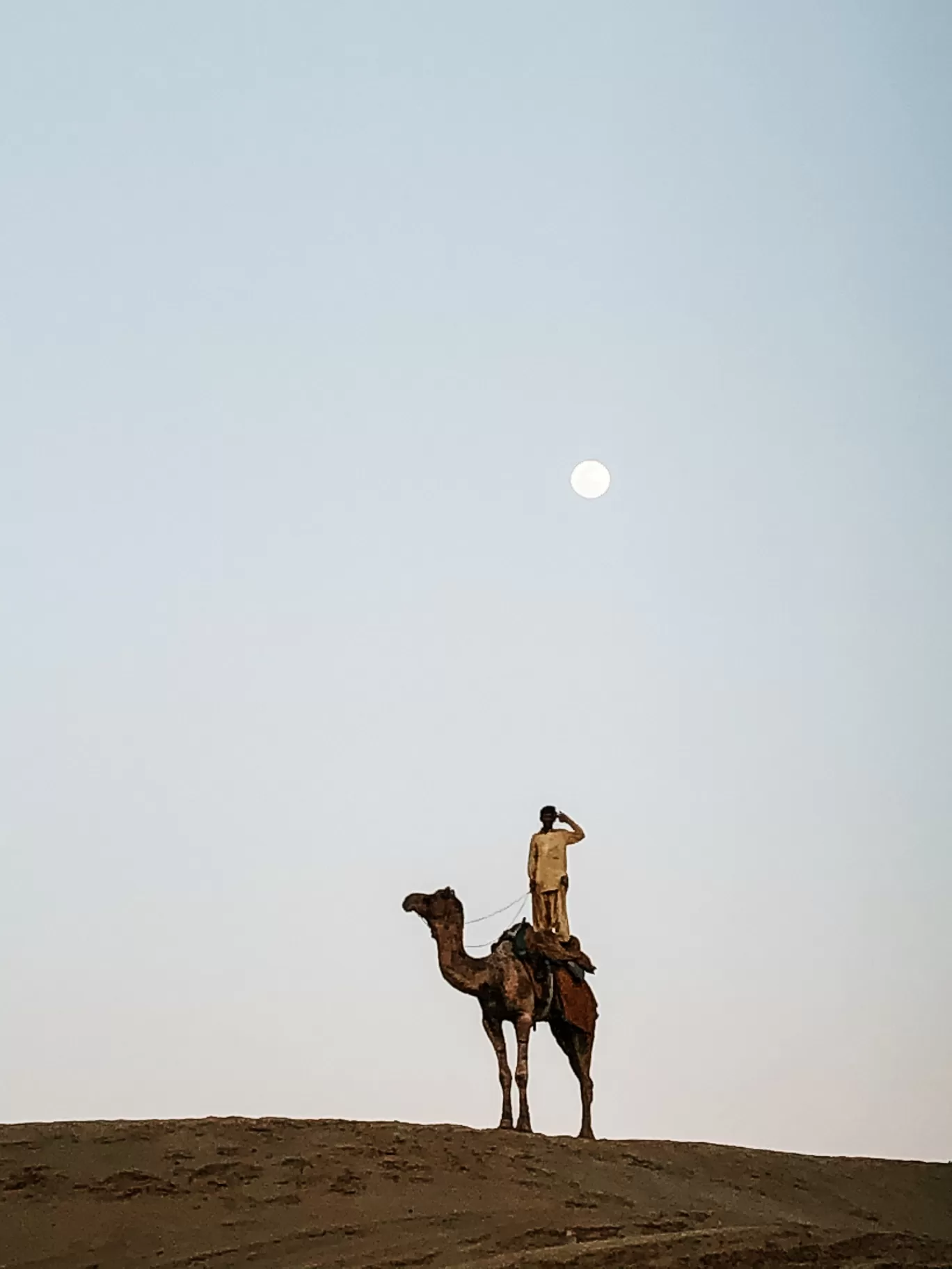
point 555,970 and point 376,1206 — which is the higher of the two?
point 555,970

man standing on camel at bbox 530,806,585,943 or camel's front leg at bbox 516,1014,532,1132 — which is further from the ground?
man standing on camel at bbox 530,806,585,943

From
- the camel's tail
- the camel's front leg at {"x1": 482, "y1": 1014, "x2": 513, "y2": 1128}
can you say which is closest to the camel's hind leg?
the camel's tail

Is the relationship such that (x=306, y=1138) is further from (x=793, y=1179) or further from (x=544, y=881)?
(x=793, y=1179)

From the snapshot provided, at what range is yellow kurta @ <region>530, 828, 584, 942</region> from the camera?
20.0 m

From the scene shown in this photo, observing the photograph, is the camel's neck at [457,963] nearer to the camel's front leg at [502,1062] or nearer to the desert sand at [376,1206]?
the camel's front leg at [502,1062]

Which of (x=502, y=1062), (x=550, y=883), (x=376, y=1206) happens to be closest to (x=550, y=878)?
(x=550, y=883)

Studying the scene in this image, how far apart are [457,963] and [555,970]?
130cm

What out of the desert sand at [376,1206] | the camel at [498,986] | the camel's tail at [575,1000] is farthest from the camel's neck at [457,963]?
the desert sand at [376,1206]

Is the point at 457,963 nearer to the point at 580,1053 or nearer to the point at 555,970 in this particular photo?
the point at 555,970

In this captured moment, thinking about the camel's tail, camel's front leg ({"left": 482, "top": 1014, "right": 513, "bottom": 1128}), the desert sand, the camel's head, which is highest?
the camel's head

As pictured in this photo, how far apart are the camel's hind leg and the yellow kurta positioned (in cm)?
114

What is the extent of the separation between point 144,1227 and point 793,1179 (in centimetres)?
920

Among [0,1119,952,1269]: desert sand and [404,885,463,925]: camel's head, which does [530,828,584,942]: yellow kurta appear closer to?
[404,885,463,925]: camel's head

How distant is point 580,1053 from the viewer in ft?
65.2
